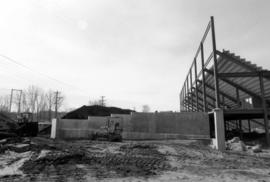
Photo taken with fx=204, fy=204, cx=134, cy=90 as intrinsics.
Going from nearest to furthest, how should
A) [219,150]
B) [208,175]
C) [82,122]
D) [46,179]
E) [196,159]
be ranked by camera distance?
[46,179]
[208,175]
[196,159]
[219,150]
[82,122]

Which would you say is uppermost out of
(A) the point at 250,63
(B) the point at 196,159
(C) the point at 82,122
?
(A) the point at 250,63

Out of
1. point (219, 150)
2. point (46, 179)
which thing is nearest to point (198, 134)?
point (219, 150)

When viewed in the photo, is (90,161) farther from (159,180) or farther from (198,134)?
(198,134)

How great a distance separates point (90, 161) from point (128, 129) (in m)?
11.8

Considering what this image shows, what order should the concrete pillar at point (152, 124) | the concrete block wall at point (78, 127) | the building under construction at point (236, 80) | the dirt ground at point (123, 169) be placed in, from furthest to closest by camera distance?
the concrete block wall at point (78, 127), the concrete pillar at point (152, 124), the building under construction at point (236, 80), the dirt ground at point (123, 169)

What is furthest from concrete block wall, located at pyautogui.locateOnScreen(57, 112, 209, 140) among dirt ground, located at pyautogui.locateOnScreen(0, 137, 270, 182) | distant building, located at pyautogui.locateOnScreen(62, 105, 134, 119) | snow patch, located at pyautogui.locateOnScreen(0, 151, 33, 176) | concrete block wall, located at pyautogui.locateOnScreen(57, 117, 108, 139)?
snow patch, located at pyautogui.locateOnScreen(0, 151, 33, 176)

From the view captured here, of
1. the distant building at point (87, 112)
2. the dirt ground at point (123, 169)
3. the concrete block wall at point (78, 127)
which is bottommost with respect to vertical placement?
the dirt ground at point (123, 169)

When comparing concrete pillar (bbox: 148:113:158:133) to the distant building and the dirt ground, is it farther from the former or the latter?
the distant building

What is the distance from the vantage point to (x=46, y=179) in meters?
6.52

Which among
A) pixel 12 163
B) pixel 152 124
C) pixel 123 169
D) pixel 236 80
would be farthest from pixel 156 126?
pixel 12 163

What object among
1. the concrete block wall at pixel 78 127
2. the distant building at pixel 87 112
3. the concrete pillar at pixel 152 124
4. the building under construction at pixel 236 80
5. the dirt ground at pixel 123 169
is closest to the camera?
the dirt ground at pixel 123 169

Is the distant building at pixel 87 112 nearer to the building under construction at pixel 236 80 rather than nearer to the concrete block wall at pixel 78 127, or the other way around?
the concrete block wall at pixel 78 127

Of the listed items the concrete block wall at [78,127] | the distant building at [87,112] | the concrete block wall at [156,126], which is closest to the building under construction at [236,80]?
the concrete block wall at [156,126]

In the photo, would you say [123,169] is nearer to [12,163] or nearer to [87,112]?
[12,163]
